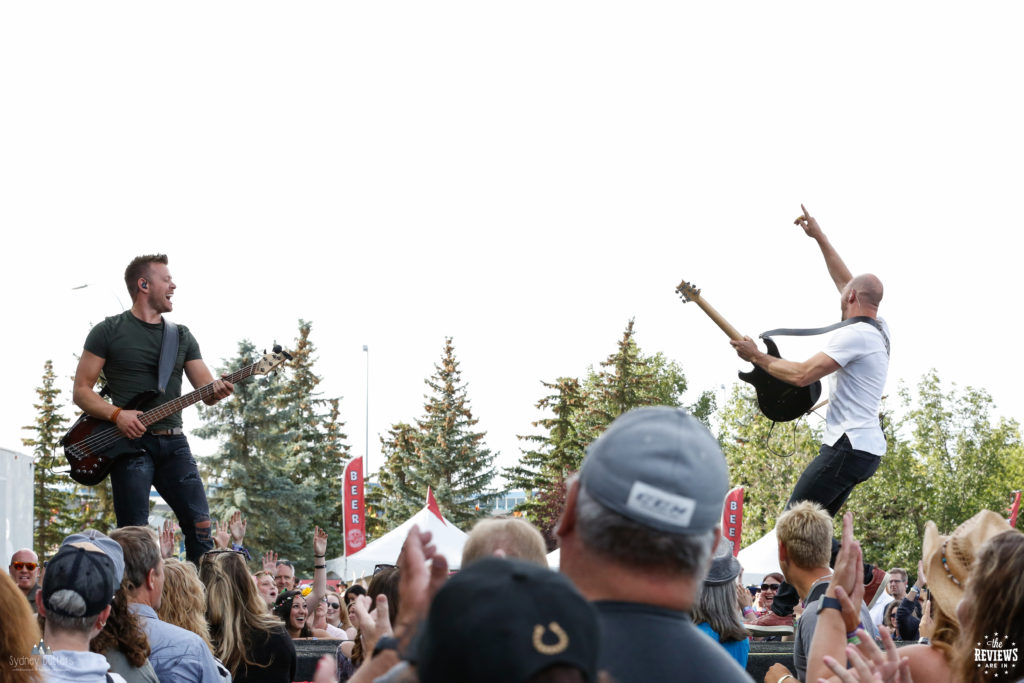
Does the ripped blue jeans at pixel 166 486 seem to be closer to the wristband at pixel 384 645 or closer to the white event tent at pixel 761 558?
the wristband at pixel 384 645

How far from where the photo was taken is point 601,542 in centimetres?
176

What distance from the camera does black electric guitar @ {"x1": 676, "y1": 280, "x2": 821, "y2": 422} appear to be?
21.8 ft

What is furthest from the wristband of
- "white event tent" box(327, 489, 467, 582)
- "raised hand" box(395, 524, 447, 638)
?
"white event tent" box(327, 489, 467, 582)

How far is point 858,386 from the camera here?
20.8ft

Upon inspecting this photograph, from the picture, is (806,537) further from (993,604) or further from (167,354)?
(167,354)

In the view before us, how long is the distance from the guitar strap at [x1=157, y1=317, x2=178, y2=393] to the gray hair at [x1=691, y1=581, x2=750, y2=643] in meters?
3.97

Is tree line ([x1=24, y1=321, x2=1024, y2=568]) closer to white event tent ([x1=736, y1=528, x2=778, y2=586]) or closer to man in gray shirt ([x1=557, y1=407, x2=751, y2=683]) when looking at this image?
white event tent ([x1=736, y1=528, x2=778, y2=586])

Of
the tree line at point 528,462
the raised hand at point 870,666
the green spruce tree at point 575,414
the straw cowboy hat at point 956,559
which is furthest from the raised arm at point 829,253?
the green spruce tree at point 575,414

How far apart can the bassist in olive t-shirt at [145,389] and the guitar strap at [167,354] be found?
4 cm

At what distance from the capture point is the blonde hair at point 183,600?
4762 mm

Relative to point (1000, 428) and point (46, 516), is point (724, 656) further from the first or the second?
point (1000, 428)

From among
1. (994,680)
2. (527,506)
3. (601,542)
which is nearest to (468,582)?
(601,542)

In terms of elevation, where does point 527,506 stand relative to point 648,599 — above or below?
below

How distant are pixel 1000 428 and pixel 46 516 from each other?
48.8 meters
